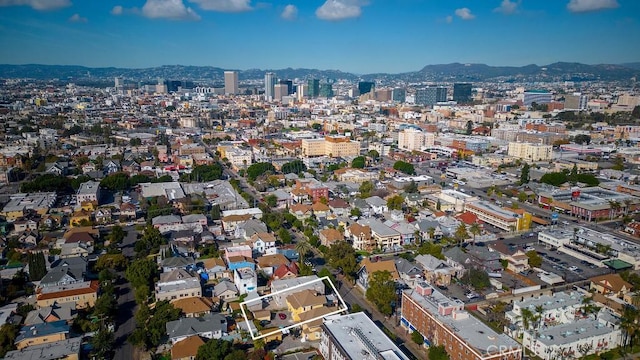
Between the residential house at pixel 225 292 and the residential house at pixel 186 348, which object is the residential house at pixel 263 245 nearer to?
the residential house at pixel 225 292

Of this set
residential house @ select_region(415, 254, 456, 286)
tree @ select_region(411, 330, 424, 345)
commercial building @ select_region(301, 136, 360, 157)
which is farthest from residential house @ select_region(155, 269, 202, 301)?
commercial building @ select_region(301, 136, 360, 157)

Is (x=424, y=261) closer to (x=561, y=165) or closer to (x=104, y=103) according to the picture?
(x=561, y=165)

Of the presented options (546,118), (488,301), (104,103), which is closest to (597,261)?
(488,301)

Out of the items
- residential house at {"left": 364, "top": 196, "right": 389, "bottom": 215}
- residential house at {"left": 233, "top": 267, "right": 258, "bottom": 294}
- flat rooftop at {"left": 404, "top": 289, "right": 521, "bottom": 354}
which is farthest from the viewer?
residential house at {"left": 364, "top": 196, "right": 389, "bottom": 215}

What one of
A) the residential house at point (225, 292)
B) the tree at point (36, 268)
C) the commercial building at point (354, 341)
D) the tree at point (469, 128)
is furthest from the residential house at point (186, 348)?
the tree at point (469, 128)

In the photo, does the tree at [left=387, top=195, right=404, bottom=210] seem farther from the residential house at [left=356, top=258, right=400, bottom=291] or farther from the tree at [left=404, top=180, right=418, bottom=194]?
the residential house at [left=356, top=258, right=400, bottom=291]

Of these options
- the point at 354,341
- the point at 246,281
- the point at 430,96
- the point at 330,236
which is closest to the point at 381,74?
the point at 430,96
